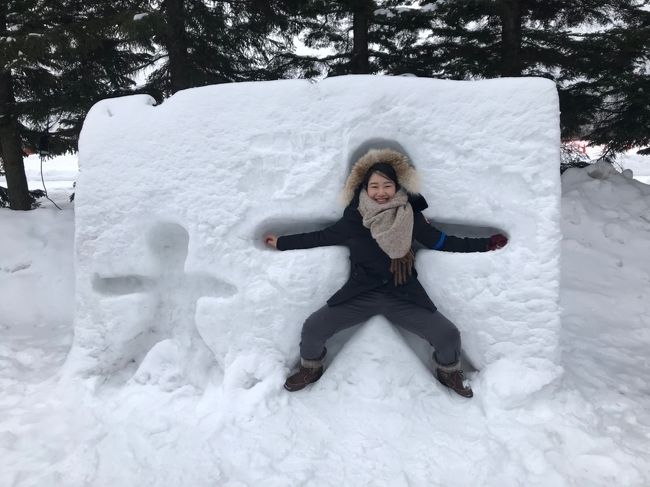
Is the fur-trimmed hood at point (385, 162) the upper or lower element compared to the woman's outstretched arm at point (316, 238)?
upper

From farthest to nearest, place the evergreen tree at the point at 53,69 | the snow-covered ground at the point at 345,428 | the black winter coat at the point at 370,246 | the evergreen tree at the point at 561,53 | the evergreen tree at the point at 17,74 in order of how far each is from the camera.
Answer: the evergreen tree at the point at 561,53
the evergreen tree at the point at 53,69
the evergreen tree at the point at 17,74
the black winter coat at the point at 370,246
the snow-covered ground at the point at 345,428

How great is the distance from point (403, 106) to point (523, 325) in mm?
1559

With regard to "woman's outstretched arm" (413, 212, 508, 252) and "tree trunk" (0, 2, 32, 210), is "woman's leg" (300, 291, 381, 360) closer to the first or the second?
"woman's outstretched arm" (413, 212, 508, 252)

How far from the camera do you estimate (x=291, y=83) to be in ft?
9.55

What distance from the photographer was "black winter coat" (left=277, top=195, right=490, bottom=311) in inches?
108

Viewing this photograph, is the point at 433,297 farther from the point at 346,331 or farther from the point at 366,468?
the point at 366,468

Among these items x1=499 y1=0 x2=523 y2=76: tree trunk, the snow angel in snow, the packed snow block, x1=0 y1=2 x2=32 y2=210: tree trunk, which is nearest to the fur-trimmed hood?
the snow angel in snow

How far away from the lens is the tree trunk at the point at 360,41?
5711 millimetres

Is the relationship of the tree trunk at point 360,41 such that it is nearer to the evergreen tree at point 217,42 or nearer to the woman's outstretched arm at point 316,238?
the evergreen tree at point 217,42

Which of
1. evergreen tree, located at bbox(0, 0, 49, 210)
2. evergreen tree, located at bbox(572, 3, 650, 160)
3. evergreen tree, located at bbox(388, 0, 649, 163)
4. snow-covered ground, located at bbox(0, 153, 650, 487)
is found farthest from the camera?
evergreen tree, located at bbox(388, 0, 649, 163)

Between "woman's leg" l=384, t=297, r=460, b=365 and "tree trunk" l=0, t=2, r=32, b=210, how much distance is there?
18.4 feet

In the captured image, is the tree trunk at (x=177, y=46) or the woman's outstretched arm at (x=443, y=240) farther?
the tree trunk at (x=177, y=46)

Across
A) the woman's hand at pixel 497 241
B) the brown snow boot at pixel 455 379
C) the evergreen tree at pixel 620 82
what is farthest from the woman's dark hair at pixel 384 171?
the evergreen tree at pixel 620 82

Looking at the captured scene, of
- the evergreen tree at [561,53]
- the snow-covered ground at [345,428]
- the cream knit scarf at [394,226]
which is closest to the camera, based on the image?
the snow-covered ground at [345,428]
